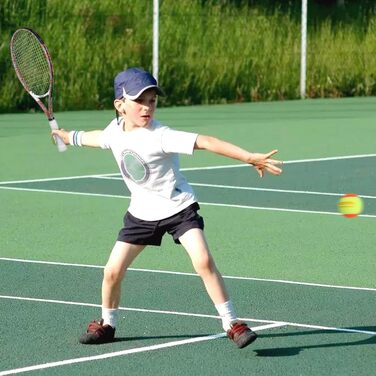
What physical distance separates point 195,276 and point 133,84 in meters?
2.36

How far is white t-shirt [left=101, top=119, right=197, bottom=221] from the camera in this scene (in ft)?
23.2

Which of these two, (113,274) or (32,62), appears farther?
(32,62)

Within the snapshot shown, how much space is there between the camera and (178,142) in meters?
6.96

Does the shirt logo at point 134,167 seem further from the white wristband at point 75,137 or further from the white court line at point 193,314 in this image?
the white court line at point 193,314

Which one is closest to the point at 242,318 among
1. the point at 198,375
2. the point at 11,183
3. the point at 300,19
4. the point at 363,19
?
the point at 198,375

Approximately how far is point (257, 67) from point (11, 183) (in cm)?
1176

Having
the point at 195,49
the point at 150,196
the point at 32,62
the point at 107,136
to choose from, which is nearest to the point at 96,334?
the point at 150,196

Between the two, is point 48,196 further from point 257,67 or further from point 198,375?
point 257,67

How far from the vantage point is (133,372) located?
667 centimetres

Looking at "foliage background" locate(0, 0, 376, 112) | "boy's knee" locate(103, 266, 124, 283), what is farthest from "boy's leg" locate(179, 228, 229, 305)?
"foliage background" locate(0, 0, 376, 112)

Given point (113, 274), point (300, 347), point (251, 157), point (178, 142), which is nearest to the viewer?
point (251, 157)

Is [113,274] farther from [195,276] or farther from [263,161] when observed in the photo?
[195,276]

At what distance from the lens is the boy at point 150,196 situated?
705cm

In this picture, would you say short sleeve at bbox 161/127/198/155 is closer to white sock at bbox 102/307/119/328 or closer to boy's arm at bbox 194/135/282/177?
boy's arm at bbox 194/135/282/177
